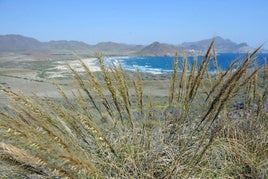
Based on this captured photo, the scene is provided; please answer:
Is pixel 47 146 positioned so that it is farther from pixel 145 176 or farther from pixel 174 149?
pixel 174 149

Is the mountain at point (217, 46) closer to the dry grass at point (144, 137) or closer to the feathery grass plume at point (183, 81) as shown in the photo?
the feathery grass plume at point (183, 81)

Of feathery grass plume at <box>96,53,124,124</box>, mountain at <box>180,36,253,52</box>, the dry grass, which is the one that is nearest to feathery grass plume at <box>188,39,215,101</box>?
the dry grass

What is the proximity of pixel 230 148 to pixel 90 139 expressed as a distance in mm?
1000

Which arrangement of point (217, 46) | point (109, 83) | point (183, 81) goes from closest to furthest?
point (109, 83) → point (183, 81) → point (217, 46)

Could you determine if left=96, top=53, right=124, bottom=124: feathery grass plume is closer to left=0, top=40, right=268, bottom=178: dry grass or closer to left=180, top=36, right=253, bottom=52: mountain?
left=0, top=40, right=268, bottom=178: dry grass

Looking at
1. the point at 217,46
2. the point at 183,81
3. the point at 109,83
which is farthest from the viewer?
the point at 217,46

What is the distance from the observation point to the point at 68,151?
1536mm

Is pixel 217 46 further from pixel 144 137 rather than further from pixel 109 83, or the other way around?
pixel 109 83

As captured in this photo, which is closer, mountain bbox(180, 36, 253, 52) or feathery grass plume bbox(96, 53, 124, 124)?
feathery grass plume bbox(96, 53, 124, 124)

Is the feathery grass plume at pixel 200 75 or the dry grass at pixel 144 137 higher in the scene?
the feathery grass plume at pixel 200 75

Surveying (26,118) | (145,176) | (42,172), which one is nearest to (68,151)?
(42,172)

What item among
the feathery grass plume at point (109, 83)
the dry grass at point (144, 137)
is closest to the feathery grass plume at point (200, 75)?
the dry grass at point (144, 137)

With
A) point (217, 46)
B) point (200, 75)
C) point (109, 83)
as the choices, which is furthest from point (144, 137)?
point (217, 46)

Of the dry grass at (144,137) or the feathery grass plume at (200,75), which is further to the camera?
the feathery grass plume at (200,75)
